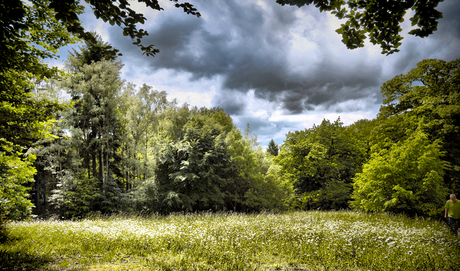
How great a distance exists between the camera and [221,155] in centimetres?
1962

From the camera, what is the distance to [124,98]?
1989cm

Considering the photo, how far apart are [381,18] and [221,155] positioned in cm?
1714


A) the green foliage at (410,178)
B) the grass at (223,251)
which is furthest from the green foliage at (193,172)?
the green foliage at (410,178)

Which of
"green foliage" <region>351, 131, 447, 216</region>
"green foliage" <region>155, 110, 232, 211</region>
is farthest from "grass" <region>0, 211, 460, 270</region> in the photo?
"green foliage" <region>155, 110, 232, 211</region>

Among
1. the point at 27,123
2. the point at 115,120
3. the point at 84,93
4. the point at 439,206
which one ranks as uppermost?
the point at 84,93

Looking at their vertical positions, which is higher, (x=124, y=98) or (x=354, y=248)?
(x=124, y=98)

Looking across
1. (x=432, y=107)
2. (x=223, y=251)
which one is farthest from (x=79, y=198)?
(x=432, y=107)

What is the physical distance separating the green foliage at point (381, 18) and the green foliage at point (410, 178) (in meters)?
13.0

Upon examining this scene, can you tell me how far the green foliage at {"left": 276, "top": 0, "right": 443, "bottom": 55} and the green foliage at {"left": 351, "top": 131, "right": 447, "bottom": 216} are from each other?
42.6ft

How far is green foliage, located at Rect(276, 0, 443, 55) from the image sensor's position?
288 cm

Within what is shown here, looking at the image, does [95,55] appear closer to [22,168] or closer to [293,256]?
[22,168]

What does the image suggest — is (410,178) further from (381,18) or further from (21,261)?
(21,261)

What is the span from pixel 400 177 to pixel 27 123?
2018 cm

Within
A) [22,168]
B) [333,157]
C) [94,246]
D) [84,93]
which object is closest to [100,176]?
[84,93]
